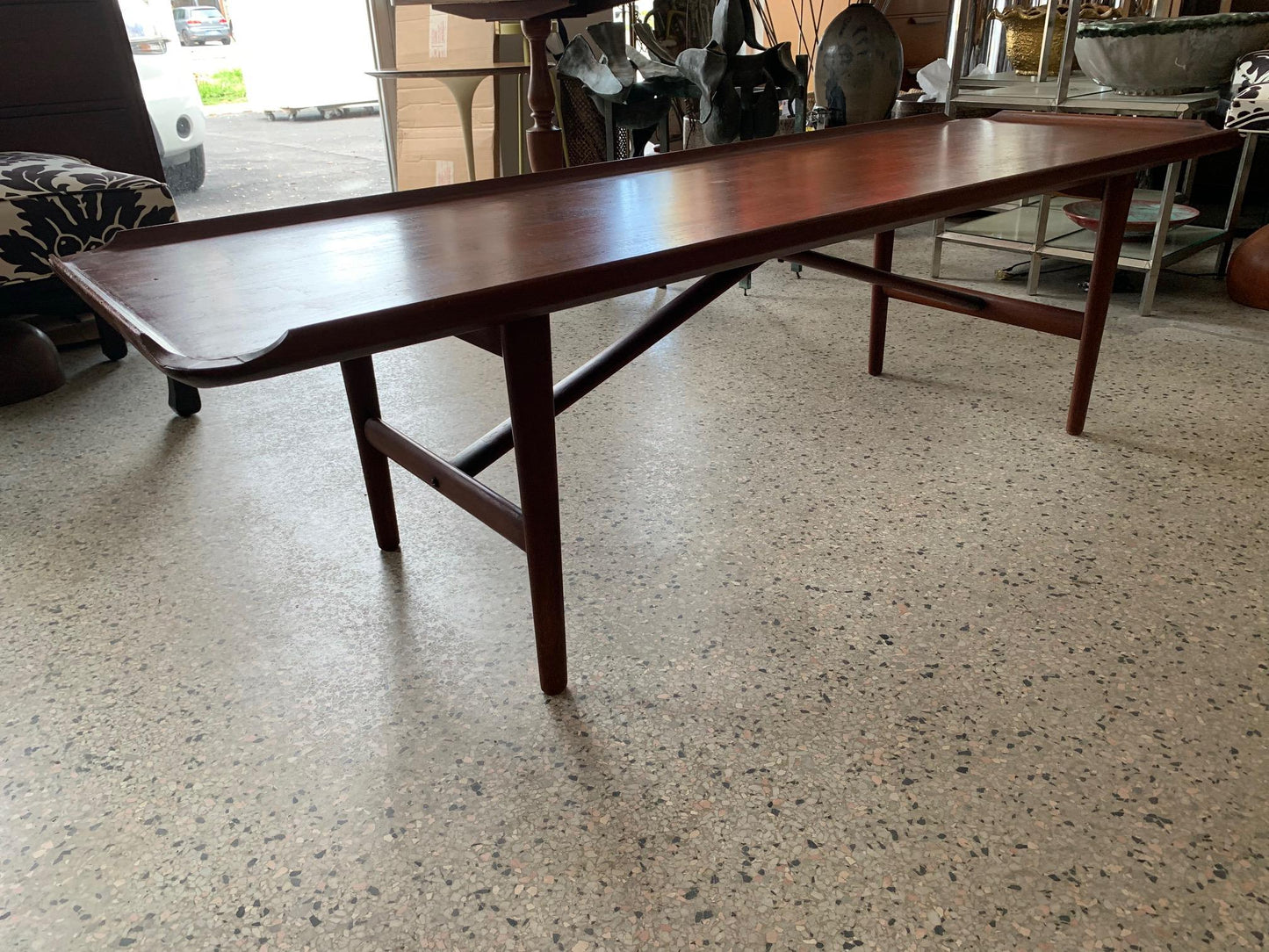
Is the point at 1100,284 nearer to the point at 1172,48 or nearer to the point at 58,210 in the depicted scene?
the point at 1172,48

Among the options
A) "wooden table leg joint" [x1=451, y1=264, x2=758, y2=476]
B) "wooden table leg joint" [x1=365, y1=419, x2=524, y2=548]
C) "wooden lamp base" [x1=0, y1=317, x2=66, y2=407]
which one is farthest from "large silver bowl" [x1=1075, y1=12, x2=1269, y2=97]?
"wooden lamp base" [x1=0, y1=317, x2=66, y2=407]

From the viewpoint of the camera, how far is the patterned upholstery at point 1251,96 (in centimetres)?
230

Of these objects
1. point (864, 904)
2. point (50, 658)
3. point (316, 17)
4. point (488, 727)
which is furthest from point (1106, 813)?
point (316, 17)

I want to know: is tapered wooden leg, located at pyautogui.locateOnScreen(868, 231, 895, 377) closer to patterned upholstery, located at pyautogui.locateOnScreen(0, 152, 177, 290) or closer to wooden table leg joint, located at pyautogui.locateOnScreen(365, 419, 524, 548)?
wooden table leg joint, located at pyautogui.locateOnScreen(365, 419, 524, 548)

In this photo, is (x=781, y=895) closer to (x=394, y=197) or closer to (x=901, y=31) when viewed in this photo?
(x=394, y=197)

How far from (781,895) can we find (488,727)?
422 mm

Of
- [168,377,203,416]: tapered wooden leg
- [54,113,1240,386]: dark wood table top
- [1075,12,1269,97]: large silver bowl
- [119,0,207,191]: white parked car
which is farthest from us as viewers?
[119,0,207,191]: white parked car

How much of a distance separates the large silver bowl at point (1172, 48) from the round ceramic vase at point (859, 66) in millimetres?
559

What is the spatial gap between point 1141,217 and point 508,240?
233 cm

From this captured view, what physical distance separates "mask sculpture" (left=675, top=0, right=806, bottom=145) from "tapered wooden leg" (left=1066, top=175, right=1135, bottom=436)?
→ 1.26m

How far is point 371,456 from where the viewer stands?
4.76 ft

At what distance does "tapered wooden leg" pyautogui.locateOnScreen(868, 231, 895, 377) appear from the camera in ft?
6.49

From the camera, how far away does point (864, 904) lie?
0.90m

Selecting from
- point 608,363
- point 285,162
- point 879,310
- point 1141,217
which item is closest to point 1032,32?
point 1141,217
